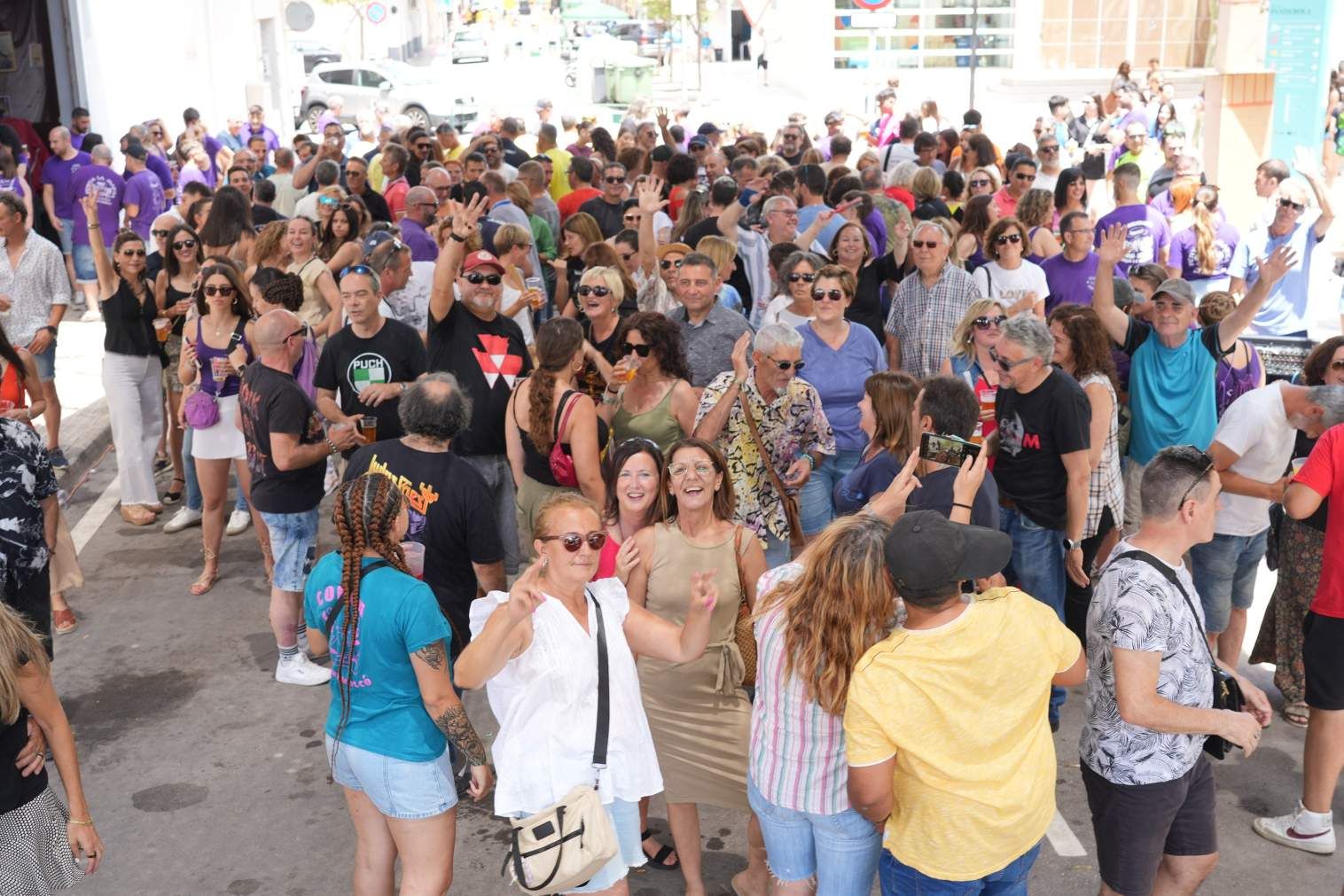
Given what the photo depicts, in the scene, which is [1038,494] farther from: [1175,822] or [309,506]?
[309,506]

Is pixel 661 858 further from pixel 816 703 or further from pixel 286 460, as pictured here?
pixel 286 460

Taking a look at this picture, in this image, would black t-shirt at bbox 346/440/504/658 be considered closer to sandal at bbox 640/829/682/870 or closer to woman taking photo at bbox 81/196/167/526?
sandal at bbox 640/829/682/870

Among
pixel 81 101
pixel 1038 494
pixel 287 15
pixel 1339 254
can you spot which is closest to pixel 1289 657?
pixel 1038 494

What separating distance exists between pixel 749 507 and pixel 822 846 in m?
2.46

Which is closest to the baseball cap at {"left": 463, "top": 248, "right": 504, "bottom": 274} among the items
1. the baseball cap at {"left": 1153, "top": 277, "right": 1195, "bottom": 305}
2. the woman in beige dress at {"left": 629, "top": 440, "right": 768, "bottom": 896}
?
the woman in beige dress at {"left": 629, "top": 440, "right": 768, "bottom": 896}

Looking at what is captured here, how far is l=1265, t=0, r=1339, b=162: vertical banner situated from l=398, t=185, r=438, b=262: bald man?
999 centimetres

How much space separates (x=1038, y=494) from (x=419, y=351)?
10.5 feet

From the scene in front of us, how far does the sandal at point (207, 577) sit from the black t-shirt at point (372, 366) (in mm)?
1739

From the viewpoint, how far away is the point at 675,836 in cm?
466

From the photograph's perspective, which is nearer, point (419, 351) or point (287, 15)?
point (419, 351)

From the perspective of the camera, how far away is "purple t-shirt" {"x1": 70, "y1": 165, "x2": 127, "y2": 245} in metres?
14.2

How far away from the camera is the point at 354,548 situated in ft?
12.8

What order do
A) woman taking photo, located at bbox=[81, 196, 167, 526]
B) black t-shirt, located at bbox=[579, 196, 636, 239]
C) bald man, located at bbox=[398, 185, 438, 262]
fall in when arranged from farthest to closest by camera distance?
1. black t-shirt, located at bbox=[579, 196, 636, 239]
2. bald man, located at bbox=[398, 185, 438, 262]
3. woman taking photo, located at bbox=[81, 196, 167, 526]

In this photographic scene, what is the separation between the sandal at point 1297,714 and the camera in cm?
598
